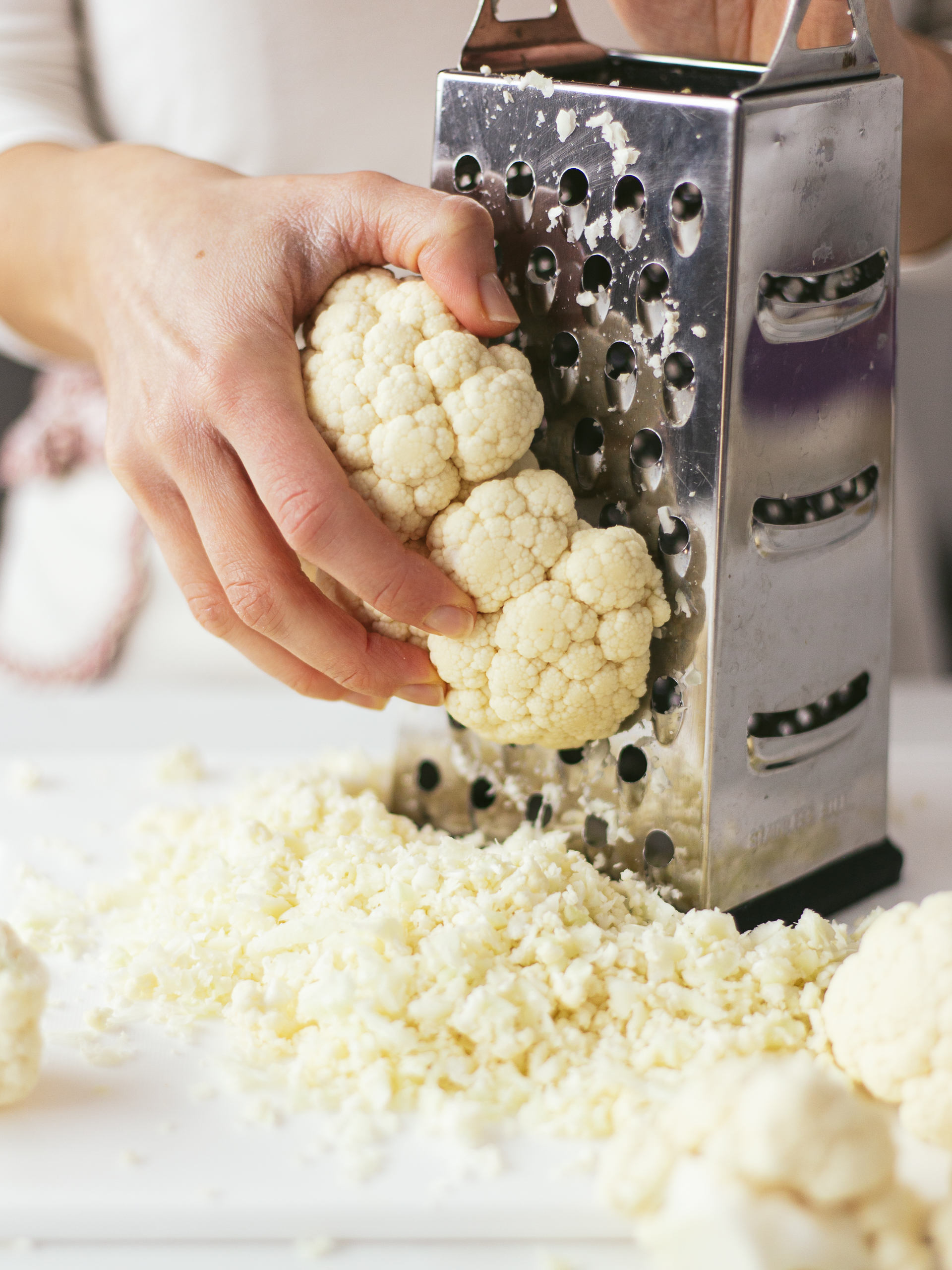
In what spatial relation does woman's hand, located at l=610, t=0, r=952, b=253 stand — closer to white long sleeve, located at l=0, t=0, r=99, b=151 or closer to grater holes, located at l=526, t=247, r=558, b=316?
grater holes, located at l=526, t=247, r=558, b=316

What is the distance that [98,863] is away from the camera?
1126 millimetres

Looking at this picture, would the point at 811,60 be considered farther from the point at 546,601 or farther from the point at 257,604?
the point at 257,604

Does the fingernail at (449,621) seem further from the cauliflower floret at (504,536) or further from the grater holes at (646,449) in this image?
the grater holes at (646,449)

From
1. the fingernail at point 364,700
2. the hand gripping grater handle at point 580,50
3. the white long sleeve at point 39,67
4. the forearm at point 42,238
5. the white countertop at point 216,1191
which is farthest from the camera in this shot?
the white long sleeve at point 39,67

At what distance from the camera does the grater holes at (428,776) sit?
1.11 meters

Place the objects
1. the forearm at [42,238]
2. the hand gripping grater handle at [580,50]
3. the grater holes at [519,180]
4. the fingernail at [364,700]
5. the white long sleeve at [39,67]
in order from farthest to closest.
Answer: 1. the white long sleeve at [39,67]
2. the forearm at [42,238]
3. the fingernail at [364,700]
4. the grater holes at [519,180]
5. the hand gripping grater handle at [580,50]

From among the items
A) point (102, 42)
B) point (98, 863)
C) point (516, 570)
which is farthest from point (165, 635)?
point (516, 570)

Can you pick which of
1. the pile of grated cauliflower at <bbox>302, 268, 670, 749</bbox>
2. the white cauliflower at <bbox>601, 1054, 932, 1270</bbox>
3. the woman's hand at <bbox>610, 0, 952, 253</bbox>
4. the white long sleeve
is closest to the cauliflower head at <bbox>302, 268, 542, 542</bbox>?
the pile of grated cauliflower at <bbox>302, 268, 670, 749</bbox>

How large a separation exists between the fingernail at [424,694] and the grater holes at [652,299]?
312 mm

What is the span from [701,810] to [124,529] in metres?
0.95

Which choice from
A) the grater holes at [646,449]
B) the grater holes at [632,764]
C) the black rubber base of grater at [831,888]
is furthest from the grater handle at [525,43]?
the black rubber base of grater at [831,888]

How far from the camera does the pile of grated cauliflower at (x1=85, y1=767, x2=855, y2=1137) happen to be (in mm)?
785

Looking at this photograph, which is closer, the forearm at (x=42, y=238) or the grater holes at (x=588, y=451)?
the grater holes at (x=588, y=451)

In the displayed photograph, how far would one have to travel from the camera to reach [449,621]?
2.92ft
